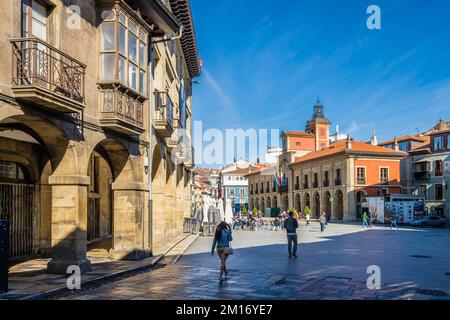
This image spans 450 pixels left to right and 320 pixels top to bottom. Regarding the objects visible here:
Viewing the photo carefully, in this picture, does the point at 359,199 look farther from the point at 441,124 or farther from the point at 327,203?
the point at 441,124

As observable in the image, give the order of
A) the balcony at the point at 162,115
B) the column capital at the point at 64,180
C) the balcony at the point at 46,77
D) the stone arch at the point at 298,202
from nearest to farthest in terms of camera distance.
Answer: the balcony at the point at 46,77 < the column capital at the point at 64,180 < the balcony at the point at 162,115 < the stone arch at the point at 298,202

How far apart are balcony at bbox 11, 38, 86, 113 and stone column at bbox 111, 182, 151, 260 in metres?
4.04

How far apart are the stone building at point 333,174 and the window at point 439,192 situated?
6.54 m

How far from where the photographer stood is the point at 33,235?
49.4 feet

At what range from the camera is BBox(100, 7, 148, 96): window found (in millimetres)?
12336

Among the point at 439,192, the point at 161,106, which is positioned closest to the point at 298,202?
the point at 439,192

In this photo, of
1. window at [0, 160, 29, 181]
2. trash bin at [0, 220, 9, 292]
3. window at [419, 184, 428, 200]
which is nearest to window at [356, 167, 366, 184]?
window at [419, 184, 428, 200]

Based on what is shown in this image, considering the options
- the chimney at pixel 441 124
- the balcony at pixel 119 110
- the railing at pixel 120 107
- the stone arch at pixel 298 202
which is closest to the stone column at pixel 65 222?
the balcony at pixel 119 110

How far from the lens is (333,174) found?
5791 centimetres

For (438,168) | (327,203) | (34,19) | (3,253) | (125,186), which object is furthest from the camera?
(327,203)

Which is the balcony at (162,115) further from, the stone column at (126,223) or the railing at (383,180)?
the railing at (383,180)

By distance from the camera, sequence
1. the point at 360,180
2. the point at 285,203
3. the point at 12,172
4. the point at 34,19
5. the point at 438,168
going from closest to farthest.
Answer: the point at 34,19 → the point at 12,172 → the point at 438,168 → the point at 360,180 → the point at 285,203

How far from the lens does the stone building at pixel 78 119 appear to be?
9.06 meters

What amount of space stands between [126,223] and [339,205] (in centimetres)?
4793
